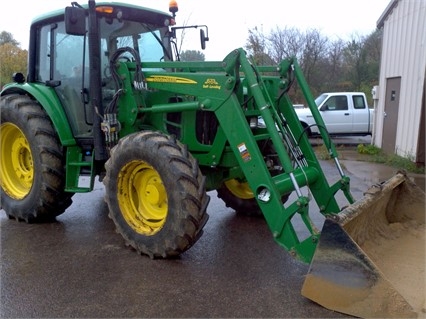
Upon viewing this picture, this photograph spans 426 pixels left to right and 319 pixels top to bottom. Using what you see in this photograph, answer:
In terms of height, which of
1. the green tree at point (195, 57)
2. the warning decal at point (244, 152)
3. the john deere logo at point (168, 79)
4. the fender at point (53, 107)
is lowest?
the warning decal at point (244, 152)

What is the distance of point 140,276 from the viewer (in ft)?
12.7

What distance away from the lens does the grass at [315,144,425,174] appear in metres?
8.94

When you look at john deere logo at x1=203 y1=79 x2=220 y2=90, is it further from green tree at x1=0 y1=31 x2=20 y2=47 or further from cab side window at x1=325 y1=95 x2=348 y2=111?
green tree at x1=0 y1=31 x2=20 y2=47

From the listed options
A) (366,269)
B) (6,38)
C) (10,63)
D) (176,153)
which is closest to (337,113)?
(176,153)

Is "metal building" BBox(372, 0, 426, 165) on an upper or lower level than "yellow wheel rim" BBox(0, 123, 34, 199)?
upper

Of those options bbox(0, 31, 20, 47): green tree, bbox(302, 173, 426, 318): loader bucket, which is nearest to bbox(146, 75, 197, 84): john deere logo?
bbox(302, 173, 426, 318): loader bucket

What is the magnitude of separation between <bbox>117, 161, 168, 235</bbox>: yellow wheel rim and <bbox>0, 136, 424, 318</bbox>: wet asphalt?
0.33 m

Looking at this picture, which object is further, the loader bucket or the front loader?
the front loader

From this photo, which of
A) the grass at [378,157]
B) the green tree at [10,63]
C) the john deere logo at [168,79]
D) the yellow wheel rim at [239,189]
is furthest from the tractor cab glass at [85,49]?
the green tree at [10,63]

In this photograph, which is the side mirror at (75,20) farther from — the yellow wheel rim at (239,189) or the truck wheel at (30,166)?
the yellow wheel rim at (239,189)

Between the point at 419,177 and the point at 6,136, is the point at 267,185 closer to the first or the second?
the point at 6,136

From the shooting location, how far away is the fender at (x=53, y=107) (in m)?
4.98

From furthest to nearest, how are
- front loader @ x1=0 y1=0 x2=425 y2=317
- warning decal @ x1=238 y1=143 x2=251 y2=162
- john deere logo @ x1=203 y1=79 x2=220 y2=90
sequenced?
john deere logo @ x1=203 y1=79 x2=220 y2=90 < warning decal @ x1=238 y1=143 x2=251 y2=162 < front loader @ x1=0 y1=0 x2=425 y2=317

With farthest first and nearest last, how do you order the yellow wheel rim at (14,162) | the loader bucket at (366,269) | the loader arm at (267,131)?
the yellow wheel rim at (14,162), the loader arm at (267,131), the loader bucket at (366,269)
